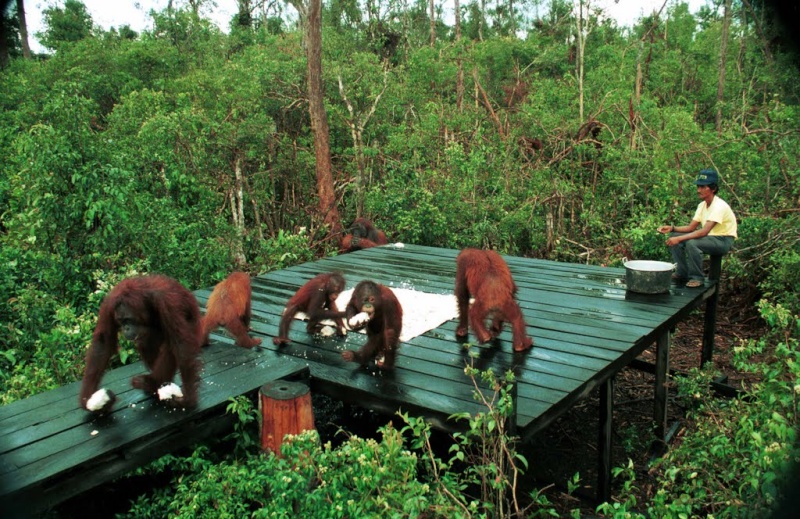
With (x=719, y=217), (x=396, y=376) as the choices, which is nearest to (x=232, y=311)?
(x=396, y=376)

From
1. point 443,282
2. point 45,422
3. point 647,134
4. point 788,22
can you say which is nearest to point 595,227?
point 647,134

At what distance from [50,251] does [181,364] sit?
12.9 ft

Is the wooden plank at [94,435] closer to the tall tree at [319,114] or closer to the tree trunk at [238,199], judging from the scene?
the tree trunk at [238,199]

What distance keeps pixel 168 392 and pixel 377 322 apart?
4.49ft

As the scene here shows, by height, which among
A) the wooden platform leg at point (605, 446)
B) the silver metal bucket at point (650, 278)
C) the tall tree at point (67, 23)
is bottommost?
the wooden platform leg at point (605, 446)

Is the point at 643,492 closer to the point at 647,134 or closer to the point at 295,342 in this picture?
the point at 295,342

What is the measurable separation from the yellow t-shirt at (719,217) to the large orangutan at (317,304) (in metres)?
3.40

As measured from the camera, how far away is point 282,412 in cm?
324

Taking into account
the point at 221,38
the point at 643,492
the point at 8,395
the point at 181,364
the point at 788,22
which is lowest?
the point at 643,492

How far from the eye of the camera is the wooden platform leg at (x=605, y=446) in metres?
4.41

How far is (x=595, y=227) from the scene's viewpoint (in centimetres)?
934

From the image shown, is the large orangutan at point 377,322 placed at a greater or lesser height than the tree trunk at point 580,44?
lesser

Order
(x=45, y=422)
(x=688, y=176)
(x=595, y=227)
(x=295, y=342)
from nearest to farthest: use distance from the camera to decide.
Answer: (x=45, y=422) → (x=295, y=342) → (x=688, y=176) → (x=595, y=227)

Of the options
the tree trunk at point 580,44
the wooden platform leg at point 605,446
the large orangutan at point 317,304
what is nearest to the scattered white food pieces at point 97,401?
the large orangutan at point 317,304
